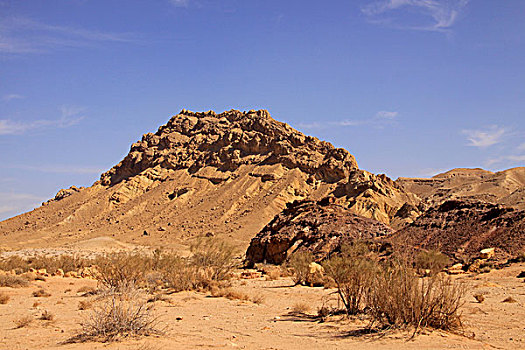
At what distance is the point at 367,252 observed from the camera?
73.3 ft

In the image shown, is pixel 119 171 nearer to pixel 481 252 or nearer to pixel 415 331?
pixel 481 252

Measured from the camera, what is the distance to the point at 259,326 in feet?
32.6

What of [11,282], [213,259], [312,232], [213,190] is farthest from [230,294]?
[213,190]

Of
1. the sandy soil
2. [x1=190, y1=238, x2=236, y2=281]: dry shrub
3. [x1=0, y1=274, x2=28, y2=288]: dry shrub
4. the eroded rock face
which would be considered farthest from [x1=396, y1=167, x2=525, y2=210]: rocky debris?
[x1=0, y1=274, x2=28, y2=288]: dry shrub

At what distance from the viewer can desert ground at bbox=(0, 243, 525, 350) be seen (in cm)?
757

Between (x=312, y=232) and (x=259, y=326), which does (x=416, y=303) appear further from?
(x=312, y=232)

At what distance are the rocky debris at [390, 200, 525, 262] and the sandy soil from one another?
510 centimetres

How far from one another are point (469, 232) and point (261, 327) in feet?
54.7

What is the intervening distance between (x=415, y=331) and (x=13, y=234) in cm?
7851

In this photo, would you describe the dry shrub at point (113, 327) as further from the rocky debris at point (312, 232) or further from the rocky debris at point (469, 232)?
the rocky debris at point (312, 232)

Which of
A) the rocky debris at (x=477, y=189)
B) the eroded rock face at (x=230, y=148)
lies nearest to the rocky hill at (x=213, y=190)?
the eroded rock face at (x=230, y=148)

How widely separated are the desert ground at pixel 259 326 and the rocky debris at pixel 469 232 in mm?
4717

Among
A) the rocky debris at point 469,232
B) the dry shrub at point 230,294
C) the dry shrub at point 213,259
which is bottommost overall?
the dry shrub at point 230,294

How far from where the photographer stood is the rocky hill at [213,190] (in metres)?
60.4
